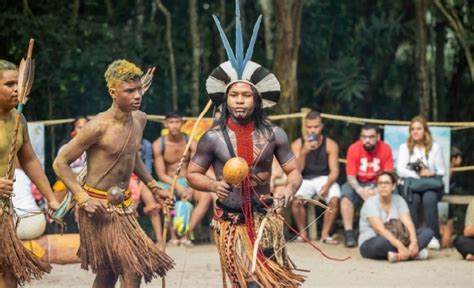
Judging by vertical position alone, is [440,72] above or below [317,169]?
above

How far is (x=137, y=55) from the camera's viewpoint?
14203 mm

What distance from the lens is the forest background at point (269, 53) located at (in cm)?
1379

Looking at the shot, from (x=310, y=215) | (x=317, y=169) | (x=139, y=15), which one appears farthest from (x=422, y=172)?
(x=139, y=15)

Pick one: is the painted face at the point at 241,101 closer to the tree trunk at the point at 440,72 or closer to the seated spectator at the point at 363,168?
the seated spectator at the point at 363,168

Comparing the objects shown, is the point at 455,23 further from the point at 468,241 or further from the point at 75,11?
the point at 75,11

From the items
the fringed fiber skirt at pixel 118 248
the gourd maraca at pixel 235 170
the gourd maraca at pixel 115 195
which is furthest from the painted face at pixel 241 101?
the fringed fiber skirt at pixel 118 248

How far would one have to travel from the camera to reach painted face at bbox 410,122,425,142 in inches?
457

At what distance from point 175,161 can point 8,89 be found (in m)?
5.07

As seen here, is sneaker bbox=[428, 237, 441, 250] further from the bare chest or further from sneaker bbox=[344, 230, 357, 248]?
the bare chest

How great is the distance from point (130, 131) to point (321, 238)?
5089mm

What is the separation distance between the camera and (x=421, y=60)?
13883mm

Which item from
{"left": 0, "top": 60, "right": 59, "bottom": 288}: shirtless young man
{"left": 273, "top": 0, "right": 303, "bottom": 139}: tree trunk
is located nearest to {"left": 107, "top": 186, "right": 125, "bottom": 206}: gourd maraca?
{"left": 0, "top": 60, "right": 59, "bottom": 288}: shirtless young man

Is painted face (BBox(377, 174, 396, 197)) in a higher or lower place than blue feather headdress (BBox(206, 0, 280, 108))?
lower

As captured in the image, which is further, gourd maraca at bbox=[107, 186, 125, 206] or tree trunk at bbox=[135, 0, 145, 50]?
tree trunk at bbox=[135, 0, 145, 50]
